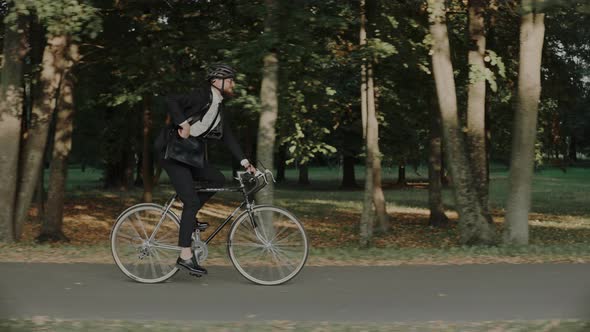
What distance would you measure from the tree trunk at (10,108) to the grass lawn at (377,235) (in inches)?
32.3

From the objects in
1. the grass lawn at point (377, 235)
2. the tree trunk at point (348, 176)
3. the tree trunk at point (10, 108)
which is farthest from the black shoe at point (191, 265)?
the tree trunk at point (348, 176)

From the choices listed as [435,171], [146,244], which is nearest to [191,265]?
[146,244]

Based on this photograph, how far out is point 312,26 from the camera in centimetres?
1190

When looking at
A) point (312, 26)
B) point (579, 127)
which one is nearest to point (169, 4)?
point (312, 26)

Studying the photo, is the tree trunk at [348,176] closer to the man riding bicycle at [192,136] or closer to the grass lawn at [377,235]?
the grass lawn at [377,235]

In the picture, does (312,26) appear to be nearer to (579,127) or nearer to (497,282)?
(497,282)

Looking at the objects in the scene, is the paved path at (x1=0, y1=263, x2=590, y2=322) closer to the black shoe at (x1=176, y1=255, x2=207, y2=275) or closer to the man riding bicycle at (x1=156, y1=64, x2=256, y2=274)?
the black shoe at (x1=176, y1=255, x2=207, y2=275)

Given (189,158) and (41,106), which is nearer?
(189,158)

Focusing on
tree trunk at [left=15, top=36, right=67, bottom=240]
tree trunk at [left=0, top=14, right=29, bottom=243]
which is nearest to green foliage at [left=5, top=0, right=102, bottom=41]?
tree trunk at [left=0, top=14, right=29, bottom=243]

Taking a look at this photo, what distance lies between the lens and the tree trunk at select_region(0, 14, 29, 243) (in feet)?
40.4

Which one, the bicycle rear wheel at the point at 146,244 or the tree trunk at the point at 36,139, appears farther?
the tree trunk at the point at 36,139

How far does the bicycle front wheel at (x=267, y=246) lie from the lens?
24.0 ft

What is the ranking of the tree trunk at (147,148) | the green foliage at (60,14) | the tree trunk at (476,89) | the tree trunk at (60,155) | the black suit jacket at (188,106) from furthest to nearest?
the tree trunk at (147,148), the tree trunk at (60,155), the tree trunk at (476,89), the green foliage at (60,14), the black suit jacket at (188,106)

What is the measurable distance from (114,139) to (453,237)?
15731mm
